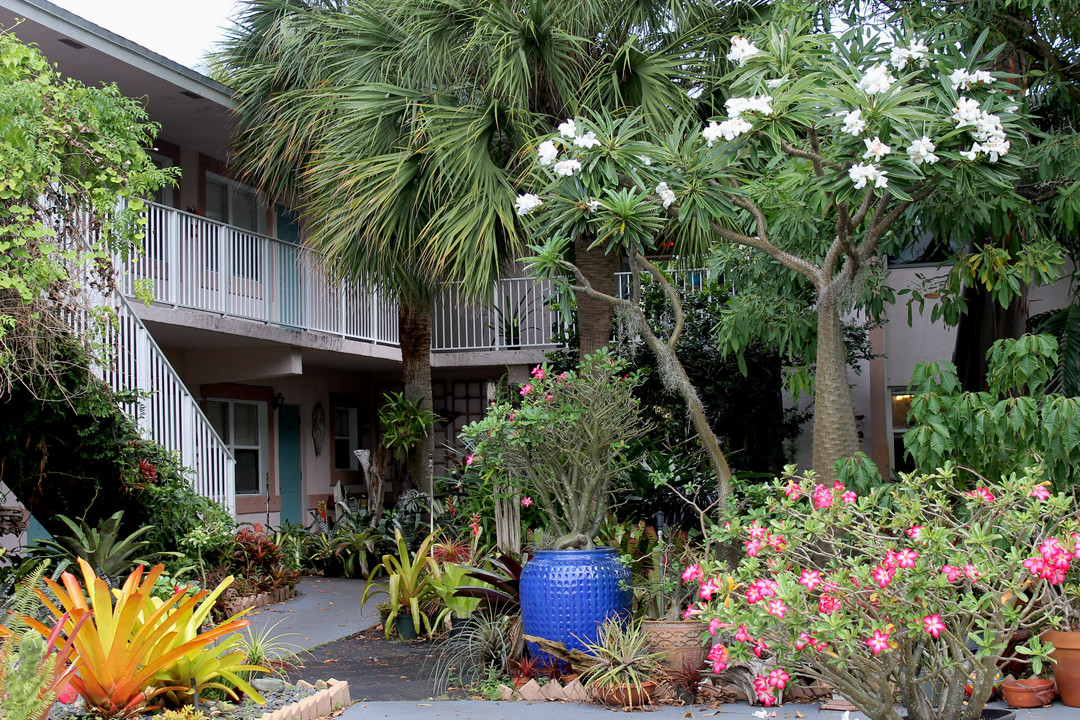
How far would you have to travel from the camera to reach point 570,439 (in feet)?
22.2

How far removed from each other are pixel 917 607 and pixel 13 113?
608 cm

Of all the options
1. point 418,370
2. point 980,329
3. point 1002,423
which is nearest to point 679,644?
point 1002,423

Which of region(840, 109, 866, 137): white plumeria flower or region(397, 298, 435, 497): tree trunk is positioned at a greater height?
region(840, 109, 866, 137): white plumeria flower

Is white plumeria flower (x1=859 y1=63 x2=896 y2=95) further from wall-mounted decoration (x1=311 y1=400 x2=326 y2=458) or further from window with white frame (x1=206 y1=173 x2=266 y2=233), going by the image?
wall-mounted decoration (x1=311 y1=400 x2=326 y2=458)

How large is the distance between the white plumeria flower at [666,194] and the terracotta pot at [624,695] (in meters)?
2.94

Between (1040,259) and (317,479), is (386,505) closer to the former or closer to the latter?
(317,479)

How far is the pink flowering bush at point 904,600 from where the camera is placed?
3617 mm

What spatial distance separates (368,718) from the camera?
5496mm

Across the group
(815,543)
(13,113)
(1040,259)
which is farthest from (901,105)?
(13,113)

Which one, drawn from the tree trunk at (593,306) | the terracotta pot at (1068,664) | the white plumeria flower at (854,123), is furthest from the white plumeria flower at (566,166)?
the terracotta pot at (1068,664)

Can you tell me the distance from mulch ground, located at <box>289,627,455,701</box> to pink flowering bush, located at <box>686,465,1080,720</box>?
2.99 meters

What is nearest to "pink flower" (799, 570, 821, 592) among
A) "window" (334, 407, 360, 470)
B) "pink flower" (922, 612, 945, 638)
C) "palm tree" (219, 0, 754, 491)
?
"pink flower" (922, 612, 945, 638)

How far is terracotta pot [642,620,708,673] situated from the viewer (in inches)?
235

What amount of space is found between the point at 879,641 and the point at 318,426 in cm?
1264
